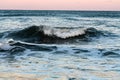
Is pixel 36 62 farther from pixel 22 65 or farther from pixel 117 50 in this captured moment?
pixel 117 50

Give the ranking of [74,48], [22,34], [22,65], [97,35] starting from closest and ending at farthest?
[22,65], [74,48], [22,34], [97,35]

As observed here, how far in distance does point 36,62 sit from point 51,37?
22.4ft

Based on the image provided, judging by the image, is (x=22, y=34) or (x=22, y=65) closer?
(x=22, y=65)

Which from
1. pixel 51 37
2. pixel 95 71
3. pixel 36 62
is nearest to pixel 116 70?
pixel 95 71

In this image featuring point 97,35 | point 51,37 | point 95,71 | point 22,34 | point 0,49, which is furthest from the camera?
point 97,35

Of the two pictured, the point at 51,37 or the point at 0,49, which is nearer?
the point at 0,49

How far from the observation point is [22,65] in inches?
345

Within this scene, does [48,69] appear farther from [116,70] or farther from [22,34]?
[22,34]

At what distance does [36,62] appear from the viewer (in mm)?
9234

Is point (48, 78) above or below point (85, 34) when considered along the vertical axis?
above

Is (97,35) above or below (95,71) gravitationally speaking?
below

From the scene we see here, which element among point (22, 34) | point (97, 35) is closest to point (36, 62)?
point (22, 34)

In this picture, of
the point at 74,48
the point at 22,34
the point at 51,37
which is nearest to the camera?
the point at 74,48

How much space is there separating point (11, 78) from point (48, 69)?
4.44ft
